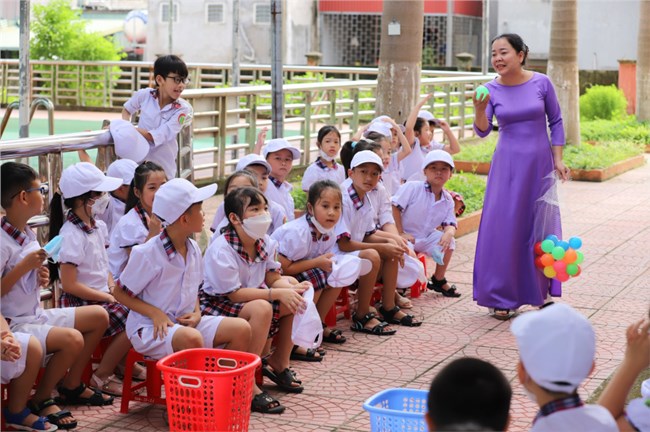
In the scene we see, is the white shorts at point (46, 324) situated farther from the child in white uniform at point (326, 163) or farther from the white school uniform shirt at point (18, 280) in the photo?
the child in white uniform at point (326, 163)

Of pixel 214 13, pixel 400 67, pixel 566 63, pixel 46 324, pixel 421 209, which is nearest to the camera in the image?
pixel 46 324

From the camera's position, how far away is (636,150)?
1812cm

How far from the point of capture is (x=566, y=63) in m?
18.0

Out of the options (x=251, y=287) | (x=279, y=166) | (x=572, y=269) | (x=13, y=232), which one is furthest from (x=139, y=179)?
(x=572, y=269)

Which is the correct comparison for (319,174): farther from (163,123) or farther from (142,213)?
(142,213)

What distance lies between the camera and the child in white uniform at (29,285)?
201 inches

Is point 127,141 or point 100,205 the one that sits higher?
point 127,141

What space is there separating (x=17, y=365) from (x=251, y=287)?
1430mm

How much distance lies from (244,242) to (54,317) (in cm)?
107

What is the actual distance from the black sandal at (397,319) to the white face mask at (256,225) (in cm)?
188

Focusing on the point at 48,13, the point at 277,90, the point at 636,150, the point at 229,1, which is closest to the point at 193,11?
the point at 229,1

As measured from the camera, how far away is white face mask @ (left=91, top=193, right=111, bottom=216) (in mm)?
5875

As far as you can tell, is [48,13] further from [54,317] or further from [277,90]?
[54,317]

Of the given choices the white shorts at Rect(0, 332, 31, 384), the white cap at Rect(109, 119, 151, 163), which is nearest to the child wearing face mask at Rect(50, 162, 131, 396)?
the white shorts at Rect(0, 332, 31, 384)
